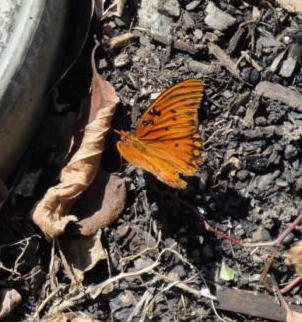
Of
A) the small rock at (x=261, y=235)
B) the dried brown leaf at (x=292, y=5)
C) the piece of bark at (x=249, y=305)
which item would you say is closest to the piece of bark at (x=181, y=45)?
the dried brown leaf at (x=292, y=5)

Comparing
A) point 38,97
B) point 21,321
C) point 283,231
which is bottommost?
point 21,321

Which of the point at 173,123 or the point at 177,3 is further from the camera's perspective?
the point at 177,3

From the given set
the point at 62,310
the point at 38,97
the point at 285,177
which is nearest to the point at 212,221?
the point at 285,177

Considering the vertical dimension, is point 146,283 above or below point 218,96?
below

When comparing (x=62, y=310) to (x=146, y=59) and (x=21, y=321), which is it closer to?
(x=21, y=321)

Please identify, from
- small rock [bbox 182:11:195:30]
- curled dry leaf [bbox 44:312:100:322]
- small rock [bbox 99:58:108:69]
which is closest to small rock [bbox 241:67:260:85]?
small rock [bbox 182:11:195:30]

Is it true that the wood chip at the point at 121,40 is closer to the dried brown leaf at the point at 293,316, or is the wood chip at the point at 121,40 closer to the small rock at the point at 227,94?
the small rock at the point at 227,94

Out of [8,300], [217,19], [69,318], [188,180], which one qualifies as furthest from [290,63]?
[8,300]

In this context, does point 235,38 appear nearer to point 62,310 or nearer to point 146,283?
point 146,283
